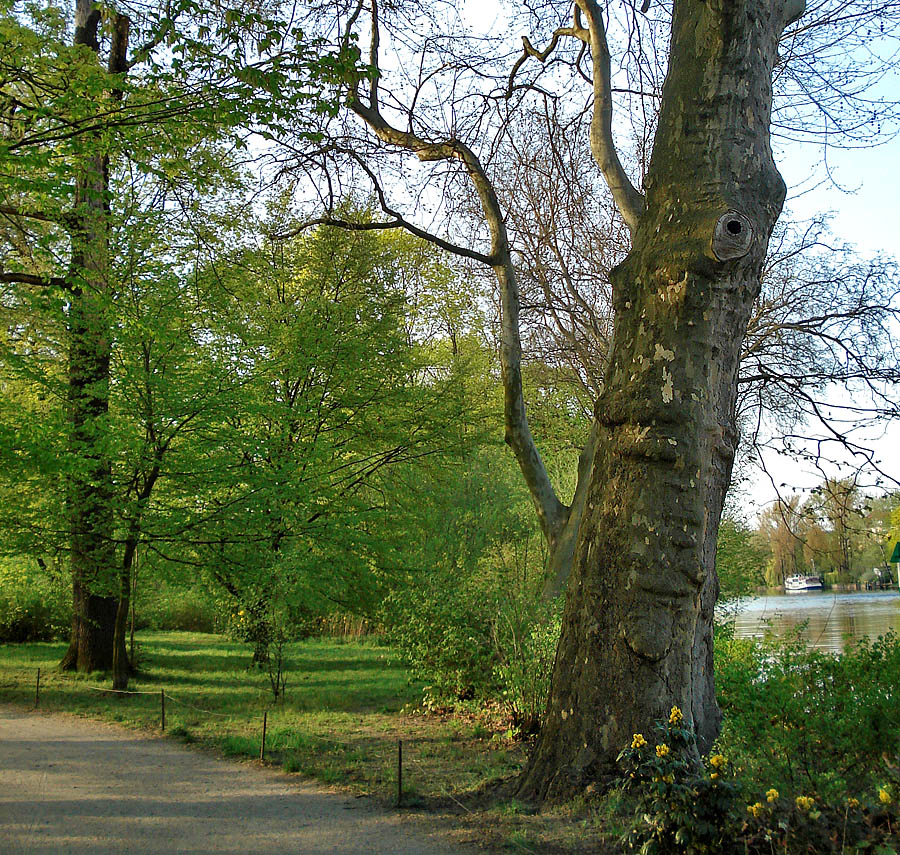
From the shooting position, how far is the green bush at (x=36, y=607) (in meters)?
17.5

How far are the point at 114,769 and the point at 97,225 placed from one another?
302 inches

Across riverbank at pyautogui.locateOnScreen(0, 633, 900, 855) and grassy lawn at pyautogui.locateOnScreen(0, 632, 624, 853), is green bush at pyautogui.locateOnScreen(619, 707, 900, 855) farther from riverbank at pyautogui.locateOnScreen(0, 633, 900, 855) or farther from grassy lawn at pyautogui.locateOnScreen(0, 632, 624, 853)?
grassy lawn at pyautogui.locateOnScreen(0, 632, 624, 853)

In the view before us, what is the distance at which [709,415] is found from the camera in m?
6.00

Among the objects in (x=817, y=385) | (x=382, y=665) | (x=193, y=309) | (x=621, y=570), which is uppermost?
(x=193, y=309)

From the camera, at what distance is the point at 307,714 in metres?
11.4

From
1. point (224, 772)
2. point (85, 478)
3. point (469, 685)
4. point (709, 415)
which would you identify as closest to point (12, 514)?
point (85, 478)

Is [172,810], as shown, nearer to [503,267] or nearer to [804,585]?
[503,267]

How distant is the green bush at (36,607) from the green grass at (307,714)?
1.08 meters

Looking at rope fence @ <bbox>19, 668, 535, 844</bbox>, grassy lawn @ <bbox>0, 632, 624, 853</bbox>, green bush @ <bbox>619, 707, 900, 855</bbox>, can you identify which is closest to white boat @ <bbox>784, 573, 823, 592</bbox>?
grassy lawn @ <bbox>0, 632, 624, 853</bbox>

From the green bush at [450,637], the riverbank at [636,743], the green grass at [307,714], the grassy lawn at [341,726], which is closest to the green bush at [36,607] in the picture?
the green grass at [307,714]

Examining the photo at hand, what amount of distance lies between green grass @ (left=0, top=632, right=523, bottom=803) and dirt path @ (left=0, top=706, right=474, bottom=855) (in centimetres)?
56

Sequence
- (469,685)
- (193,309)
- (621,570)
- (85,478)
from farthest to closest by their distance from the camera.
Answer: (193,309)
(85,478)
(469,685)
(621,570)

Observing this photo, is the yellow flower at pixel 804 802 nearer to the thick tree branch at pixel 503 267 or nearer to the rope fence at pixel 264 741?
the rope fence at pixel 264 741

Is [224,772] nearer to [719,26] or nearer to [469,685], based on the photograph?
[469,685]
